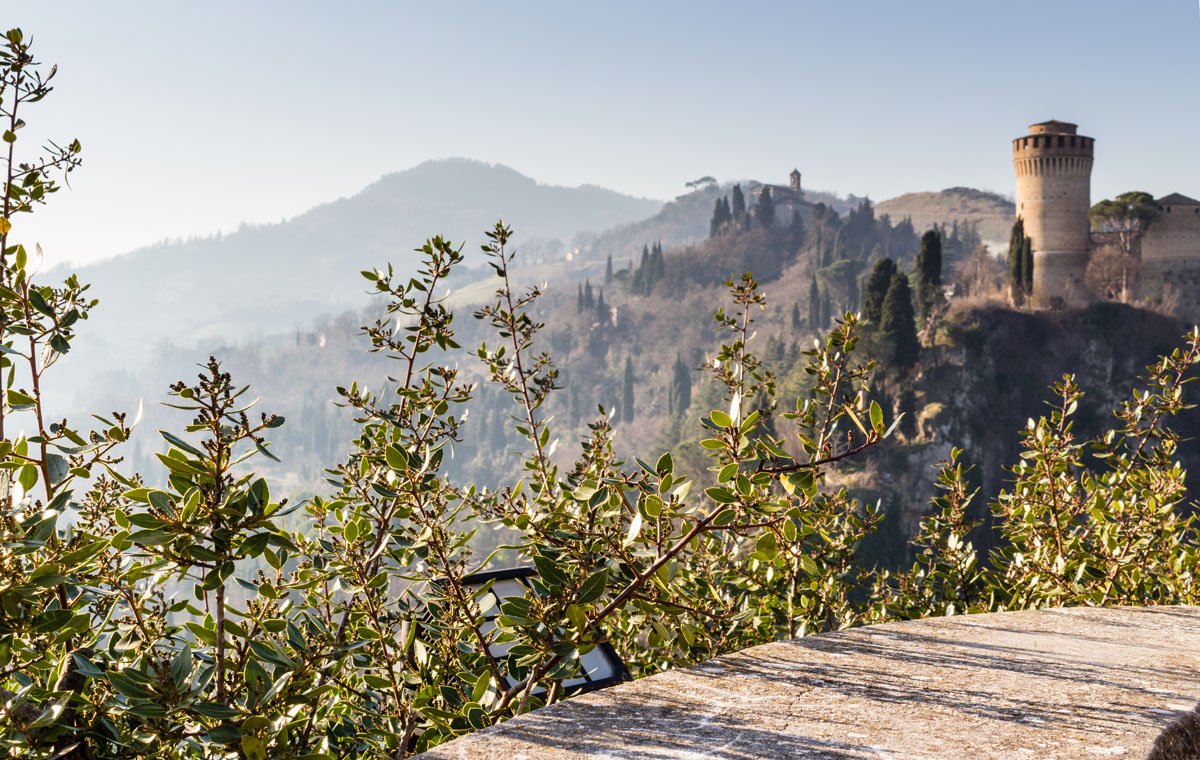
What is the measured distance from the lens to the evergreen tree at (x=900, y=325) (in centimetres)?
4622

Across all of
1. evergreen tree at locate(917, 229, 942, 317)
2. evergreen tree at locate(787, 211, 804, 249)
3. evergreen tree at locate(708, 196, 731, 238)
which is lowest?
evergreen tree at locate(917, 229, 942, 317)

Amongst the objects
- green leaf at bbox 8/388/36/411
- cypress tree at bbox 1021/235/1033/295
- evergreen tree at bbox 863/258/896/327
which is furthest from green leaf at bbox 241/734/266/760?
cypress tree at bbox 1021/235/1033/295

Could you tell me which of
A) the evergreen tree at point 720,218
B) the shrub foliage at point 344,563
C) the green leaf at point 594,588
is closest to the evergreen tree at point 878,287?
the shrub foliage at point 344,563

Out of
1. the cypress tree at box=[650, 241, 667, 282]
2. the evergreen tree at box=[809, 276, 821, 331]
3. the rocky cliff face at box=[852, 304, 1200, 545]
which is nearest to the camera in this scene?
the rocky cliff face at box=[852, 304, 1200, 545]

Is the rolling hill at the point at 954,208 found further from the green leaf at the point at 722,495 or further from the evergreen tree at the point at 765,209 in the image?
the green leaf at the point at 722,495

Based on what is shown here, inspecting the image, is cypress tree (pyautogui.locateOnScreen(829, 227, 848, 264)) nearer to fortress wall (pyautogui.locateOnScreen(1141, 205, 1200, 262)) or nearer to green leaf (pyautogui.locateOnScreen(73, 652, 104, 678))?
fortress wall (pyautogui.locateOnScreen(1141, 205, 1200, 262))

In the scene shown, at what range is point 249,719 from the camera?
1617mm

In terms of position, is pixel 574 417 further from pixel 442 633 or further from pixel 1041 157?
pixel 442 633

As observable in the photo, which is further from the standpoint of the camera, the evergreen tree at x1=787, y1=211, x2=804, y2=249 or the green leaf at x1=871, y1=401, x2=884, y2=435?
the evergreen tree at x1=787, y1=211, x2=804, y2=249

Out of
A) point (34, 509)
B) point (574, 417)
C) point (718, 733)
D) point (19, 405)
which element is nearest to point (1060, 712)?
point (718, 733)

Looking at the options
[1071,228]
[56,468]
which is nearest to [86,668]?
[56,468]

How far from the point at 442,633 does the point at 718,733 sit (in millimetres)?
895

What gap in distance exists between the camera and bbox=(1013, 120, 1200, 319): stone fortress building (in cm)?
5025

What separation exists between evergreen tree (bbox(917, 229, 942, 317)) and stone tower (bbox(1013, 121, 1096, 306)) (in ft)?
23.2
